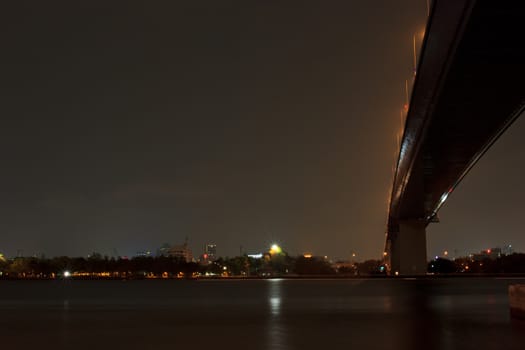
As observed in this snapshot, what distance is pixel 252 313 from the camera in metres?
37.7

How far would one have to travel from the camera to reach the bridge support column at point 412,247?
95.3 meters

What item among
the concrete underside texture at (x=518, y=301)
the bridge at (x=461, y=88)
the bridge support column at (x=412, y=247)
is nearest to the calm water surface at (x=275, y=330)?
the concrete underside texture at (x=518, y=301)

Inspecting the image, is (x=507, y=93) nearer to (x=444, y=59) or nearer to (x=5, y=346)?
(x=444, y=59)

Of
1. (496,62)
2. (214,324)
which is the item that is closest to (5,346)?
(214,324)

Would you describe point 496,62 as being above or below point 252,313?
above

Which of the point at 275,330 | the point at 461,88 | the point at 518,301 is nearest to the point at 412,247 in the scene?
the point at 461,88

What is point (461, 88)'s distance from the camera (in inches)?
1250

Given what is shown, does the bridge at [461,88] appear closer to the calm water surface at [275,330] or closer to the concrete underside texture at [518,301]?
the concrete underside texture at [518,301]

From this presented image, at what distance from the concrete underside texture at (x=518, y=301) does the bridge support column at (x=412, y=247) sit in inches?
2577

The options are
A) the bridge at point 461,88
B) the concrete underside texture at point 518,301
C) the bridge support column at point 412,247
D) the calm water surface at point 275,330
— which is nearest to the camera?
the calm water surface at point 275,330

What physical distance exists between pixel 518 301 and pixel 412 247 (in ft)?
231

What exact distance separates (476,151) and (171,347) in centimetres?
3389

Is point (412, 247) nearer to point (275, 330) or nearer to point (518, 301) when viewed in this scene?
point (518, 301)

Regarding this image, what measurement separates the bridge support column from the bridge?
3040 centimetres
